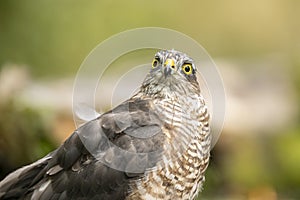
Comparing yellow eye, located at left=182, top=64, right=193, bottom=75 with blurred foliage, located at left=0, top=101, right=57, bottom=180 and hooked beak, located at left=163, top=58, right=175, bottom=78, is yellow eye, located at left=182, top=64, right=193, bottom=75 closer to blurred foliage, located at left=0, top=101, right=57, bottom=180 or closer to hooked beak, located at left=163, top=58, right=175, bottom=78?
hooked beak, located at left=163, top=58, right=175, bottom=78

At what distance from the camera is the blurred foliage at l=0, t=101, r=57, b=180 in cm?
968

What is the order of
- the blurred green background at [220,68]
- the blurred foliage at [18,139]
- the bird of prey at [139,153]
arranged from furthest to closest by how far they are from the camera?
the blurred green background at [220,68], the blurred foliage at [18,139], the bird of prey at [139,153]

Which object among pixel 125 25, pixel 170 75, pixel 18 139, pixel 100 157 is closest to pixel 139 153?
pixel 100 157

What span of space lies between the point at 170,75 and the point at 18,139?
3131mm

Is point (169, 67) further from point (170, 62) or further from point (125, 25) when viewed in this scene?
point (125, 25)

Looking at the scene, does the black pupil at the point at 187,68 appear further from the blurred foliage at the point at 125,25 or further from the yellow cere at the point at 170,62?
the blurred foliage at the point at 125,25

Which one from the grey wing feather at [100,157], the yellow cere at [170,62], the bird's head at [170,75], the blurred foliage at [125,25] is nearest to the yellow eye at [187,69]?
the bird's head at [170,75]

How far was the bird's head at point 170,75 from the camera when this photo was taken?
23.4ft

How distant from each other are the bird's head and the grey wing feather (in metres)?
0.27

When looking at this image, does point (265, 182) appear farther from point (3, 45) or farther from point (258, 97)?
point (3, 45)

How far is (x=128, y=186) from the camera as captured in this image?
269 inches

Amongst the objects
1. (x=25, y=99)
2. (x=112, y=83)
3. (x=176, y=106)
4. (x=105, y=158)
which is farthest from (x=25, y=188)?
(x=112, y=83)

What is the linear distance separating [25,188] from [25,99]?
3.88 metres

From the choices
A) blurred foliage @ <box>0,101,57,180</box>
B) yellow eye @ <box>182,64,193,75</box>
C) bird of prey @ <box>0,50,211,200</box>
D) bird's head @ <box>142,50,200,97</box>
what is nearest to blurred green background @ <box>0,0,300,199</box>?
blurred foliage @ <box>0,101,57,180</box>
